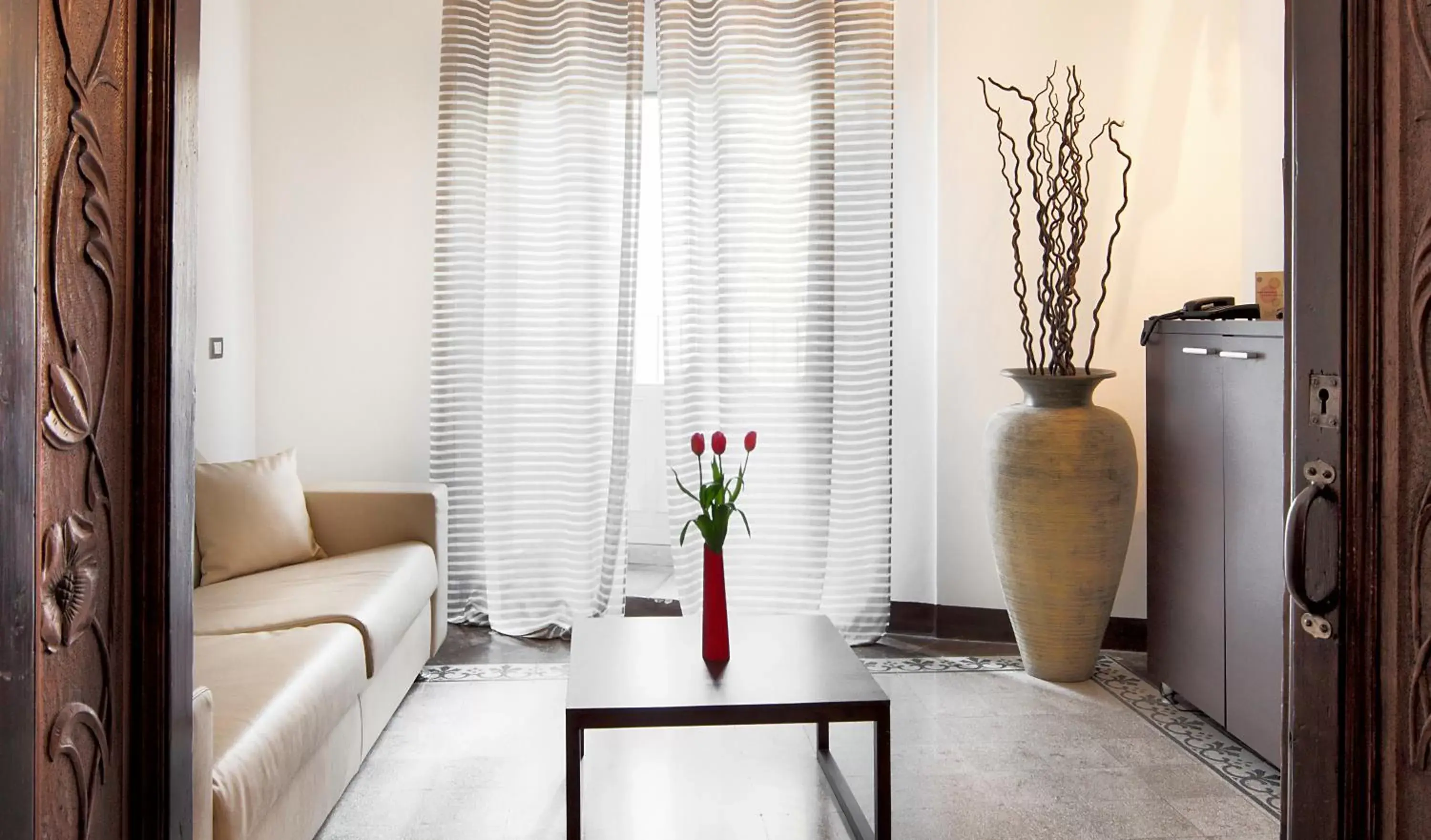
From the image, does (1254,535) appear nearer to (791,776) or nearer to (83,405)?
(791,776)

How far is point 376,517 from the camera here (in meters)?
3.72

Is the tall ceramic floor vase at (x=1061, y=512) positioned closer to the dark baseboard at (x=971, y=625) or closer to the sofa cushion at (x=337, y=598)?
the dark baseboard at (x=971, y=625)

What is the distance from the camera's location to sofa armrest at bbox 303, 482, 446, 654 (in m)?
3.68

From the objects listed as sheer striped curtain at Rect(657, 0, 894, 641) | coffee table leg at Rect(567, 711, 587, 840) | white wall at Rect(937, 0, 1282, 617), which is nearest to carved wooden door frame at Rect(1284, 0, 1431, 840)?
coffee table leg at Rect(567, 711, 587, 840)

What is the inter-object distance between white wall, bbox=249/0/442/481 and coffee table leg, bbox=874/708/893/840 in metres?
2.65

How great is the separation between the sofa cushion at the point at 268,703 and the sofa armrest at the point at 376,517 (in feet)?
3.12

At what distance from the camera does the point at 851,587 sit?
13.6ft

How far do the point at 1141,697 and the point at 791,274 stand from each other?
6.23 ft

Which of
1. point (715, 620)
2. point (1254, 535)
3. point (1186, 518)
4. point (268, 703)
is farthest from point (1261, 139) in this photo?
point (268, 703)

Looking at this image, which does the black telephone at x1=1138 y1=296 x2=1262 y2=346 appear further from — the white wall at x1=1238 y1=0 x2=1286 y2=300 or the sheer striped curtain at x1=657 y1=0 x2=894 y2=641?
the sheer striped curtain at x1=657 y1=0 x2=894 y2=641

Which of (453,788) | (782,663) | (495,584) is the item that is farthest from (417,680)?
(782,663)

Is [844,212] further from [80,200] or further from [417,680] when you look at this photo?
[80,200]

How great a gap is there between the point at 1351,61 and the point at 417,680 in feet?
10.7

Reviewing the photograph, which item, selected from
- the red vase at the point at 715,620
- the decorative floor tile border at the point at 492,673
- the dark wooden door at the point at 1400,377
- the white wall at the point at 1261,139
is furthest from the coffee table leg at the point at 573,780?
the white wall at the point at 1261,139
